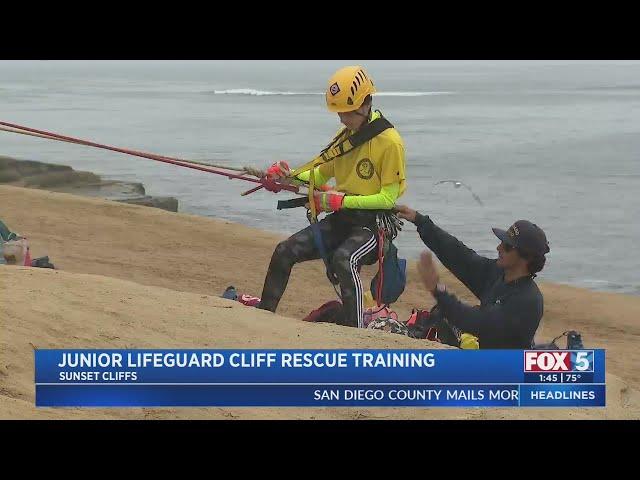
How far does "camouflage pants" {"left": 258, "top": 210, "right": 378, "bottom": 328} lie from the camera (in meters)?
8.54

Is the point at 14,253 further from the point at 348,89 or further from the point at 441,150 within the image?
the point at 441,150

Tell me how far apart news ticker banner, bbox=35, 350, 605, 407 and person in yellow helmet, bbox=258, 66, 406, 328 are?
5.35ft

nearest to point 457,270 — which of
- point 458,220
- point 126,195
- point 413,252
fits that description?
point 413,252

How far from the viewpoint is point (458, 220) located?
17.7 metres

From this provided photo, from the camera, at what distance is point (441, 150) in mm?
26719

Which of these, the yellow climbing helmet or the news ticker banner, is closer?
the news ticker banner

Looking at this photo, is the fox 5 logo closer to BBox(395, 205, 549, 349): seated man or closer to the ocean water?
BBox(395, 205, 549, 349): seated man

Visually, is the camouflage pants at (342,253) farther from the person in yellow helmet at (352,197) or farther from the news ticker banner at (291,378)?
the news ticker banner at (291,378)

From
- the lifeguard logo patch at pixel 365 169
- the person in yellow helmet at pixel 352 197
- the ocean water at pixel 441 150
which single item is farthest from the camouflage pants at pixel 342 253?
the ocean water at pixel 441 150

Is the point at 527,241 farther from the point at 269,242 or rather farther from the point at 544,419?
the point at 269,242

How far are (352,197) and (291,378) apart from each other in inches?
77.9

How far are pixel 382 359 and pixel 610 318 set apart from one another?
6.92m

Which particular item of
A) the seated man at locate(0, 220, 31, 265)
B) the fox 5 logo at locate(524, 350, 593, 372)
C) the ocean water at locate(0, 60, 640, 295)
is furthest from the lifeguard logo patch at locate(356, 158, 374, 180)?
the ocean water at locate(0, 60, 640, 295)

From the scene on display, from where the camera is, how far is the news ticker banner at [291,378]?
6770mm
